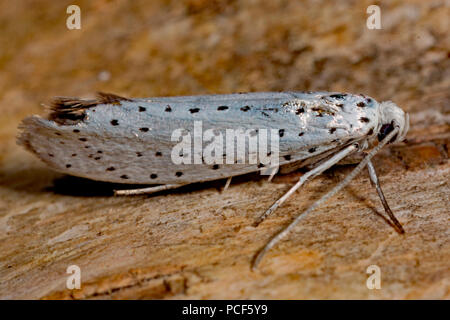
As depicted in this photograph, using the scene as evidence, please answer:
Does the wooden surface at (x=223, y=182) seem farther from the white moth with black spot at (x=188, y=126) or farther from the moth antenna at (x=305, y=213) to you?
the white moth with black spot at (x=188, y=126)

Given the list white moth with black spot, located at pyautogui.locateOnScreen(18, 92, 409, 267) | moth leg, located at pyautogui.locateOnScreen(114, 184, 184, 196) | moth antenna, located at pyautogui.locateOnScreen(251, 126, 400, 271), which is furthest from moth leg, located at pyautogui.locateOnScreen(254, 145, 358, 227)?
moth leg, located at pyautogui.locateOnScreen(114, 184, 184, 196)

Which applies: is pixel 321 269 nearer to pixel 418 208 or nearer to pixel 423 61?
pixel 418 208

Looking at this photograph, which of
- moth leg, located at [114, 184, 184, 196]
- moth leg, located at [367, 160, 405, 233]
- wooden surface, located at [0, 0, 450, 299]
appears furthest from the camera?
moth leg, located at [114, 184, 184, 196]

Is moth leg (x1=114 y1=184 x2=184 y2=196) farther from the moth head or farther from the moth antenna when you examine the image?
the moth head

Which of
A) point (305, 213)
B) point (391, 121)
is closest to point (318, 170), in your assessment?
point (305, 213)

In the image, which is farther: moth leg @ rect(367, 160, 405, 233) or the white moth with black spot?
the white moth with black spot

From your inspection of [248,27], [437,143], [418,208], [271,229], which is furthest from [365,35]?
[271,229]
